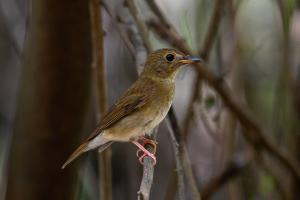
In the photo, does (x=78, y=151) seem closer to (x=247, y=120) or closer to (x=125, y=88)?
(x=247, y=120)

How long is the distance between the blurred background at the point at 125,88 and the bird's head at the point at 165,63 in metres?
0.18

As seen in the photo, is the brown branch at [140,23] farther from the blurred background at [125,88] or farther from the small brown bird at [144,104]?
the small brown bird at [144,104]

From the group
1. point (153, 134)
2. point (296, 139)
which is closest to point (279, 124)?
point (296, 139)

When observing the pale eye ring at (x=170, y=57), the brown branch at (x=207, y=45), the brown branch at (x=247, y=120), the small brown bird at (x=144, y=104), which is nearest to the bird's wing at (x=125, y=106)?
the small brown bird at (x=144, y=104)

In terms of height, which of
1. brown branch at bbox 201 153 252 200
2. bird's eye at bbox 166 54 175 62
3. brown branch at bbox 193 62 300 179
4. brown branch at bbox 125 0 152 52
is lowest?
brown branch at bbox 201 153 252 200

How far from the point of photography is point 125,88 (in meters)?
5.35

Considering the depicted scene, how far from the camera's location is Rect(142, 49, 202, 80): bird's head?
3736 millimetres

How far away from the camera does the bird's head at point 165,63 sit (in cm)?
374

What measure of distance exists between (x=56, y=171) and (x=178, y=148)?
80 centimetres

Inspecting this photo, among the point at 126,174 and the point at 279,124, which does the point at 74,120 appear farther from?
the point at 279,124

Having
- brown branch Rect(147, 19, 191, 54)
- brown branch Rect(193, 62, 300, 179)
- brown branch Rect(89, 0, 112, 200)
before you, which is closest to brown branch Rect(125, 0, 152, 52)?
brown branch Rect(89, 0, 112, 200)

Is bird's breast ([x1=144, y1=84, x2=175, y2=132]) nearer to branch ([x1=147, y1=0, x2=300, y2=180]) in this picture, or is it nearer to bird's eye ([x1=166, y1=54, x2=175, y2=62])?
bird's eye ([x1=166, y1=54, x2=175, y2=62])

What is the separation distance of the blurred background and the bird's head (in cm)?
18

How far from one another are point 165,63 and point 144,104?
0.30 metres
